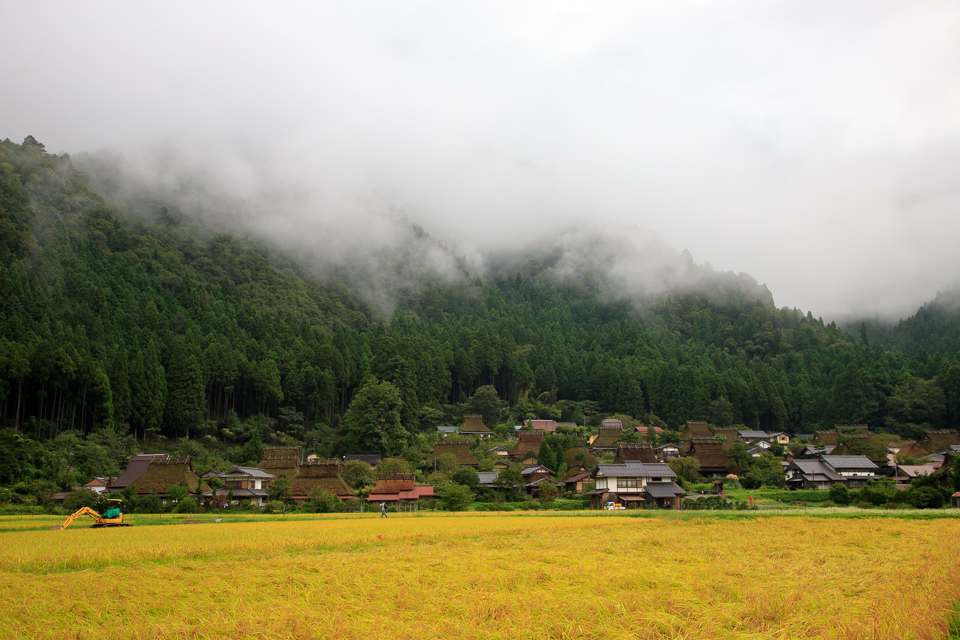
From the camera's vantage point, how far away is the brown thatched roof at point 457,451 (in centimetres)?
5637

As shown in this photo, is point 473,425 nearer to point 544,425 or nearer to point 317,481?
point 544,425

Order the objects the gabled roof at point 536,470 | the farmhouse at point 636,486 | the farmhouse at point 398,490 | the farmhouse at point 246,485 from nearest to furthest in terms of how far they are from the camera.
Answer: the farmhouse at point 398,490
the farmhouse at point 636,486
the farmhouse at point 246,485
the gabled roof at point 536,470

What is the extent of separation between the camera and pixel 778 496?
42906mm

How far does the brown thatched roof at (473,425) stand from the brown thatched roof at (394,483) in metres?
26.6

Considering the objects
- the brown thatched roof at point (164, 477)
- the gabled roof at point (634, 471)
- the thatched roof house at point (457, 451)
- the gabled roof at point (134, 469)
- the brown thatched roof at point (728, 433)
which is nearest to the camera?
the brown thatched roof at point (164, 477)

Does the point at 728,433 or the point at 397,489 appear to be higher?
the point at 728,433

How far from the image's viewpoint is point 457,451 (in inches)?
2277

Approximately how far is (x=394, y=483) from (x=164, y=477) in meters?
15.8

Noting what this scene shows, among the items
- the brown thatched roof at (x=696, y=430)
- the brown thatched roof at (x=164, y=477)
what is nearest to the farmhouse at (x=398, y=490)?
the brown thatched roof at (x=164, y=477)

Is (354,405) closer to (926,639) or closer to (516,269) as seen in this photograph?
(926,639)

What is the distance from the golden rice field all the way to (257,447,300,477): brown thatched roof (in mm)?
32091

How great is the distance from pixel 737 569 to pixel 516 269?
505ft

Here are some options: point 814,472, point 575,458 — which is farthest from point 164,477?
point 814,472

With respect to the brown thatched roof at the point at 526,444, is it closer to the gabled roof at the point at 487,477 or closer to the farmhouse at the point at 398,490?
the gabled roof at the point at 487,477
